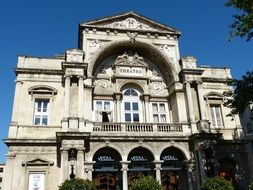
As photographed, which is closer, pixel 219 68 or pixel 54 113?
pixel 54 113

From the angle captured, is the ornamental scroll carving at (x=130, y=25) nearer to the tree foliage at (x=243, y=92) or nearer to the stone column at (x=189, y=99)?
the stone column at (x=189, y=99)

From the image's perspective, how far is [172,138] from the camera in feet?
78.2

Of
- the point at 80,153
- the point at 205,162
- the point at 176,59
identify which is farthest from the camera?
the point at 176,59

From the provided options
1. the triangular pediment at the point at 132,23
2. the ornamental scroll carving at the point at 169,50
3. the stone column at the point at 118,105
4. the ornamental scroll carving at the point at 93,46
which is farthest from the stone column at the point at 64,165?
the ornamental scroll carving at the point at 169,50

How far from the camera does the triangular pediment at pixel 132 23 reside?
2823 centimetres

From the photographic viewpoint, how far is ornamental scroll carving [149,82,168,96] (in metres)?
27.7

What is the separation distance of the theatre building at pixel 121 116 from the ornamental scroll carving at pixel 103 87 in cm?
9

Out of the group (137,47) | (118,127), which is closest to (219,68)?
(137,47)

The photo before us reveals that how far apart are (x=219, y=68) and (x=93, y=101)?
12.3 m

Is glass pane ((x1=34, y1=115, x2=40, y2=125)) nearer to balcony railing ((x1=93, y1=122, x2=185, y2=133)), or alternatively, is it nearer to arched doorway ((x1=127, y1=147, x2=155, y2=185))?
balcony railing ((x1=93, y1=122, x2=185, y2=133))

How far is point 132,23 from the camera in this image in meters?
29.0

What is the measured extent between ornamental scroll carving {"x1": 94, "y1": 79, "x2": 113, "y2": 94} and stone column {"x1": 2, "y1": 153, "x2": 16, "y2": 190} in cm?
836

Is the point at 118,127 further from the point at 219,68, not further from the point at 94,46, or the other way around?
the point at 219,68

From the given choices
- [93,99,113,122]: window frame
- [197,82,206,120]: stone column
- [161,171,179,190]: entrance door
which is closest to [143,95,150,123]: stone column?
[93,99,113,122]: window frame
